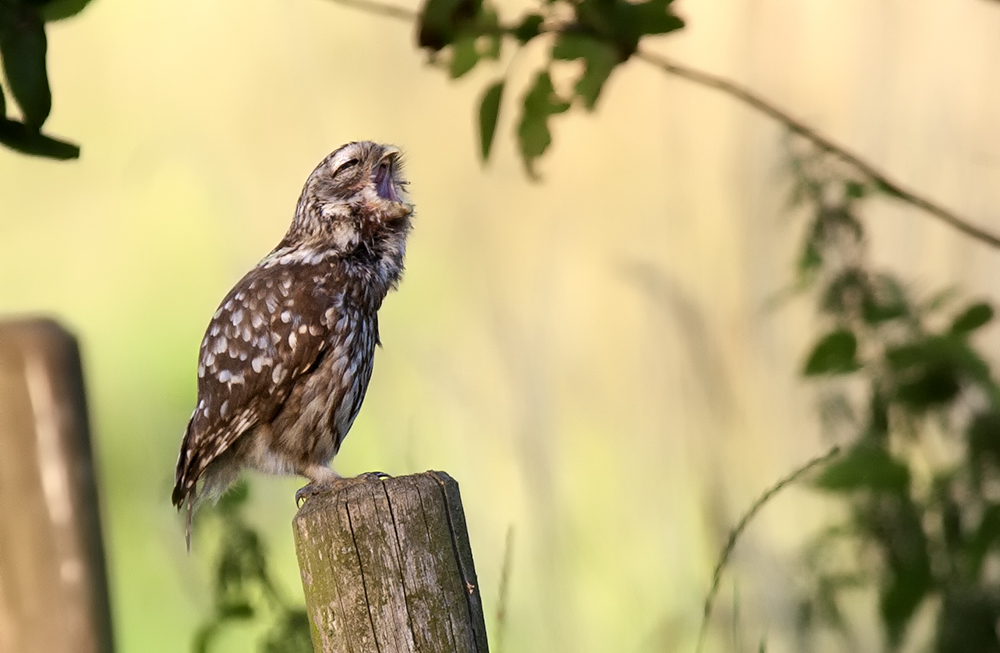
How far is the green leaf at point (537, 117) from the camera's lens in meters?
1.12

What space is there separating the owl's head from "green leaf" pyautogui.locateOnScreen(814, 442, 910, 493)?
128 centimetres

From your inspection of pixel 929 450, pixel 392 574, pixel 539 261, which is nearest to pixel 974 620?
pixel 929 450

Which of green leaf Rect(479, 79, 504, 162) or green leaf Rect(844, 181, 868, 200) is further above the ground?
green leaf Rect(479, 79, 504, 162)

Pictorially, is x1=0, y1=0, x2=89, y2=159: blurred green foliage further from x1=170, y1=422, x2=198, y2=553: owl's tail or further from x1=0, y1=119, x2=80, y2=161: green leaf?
x1=170, y1=422, x2=198, y2=553: owl's tail

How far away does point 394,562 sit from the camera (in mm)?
1177

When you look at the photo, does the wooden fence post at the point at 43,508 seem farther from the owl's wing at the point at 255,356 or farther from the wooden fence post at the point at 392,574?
the wooden fence post at the point at 392,574

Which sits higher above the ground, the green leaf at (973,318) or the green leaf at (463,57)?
the green leaf at (463,57)

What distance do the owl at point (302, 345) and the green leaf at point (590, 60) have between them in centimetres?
93

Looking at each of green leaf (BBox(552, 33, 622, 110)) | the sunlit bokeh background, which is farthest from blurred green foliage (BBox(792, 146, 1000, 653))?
the sunlit bokeh background

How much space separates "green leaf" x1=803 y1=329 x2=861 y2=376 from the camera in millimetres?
996

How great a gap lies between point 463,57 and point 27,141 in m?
0.46

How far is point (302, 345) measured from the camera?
186 centimetres

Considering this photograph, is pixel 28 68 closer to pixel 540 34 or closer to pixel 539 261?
pixel 540 34

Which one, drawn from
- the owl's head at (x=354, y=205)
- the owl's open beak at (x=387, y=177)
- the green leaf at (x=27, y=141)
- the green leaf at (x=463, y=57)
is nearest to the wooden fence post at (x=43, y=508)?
the owl's head at (x=354, y=205)
